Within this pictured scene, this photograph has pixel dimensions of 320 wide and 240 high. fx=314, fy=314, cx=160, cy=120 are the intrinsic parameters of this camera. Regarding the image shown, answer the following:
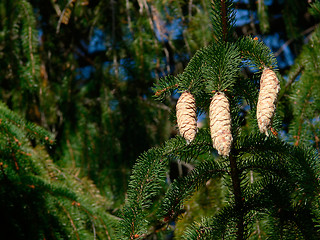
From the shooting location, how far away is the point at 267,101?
0.59m

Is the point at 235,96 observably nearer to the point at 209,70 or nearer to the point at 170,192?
the point at 209,70

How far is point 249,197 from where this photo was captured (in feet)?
2.35

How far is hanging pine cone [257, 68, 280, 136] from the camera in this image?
58 cm

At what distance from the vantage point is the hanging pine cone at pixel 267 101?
0.58 meters

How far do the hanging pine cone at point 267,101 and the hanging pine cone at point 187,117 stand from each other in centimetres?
12

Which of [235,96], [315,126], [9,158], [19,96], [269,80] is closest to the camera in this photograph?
[269,80]

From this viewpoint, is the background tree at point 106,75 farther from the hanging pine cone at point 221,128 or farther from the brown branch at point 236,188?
the hanging pine cone at point 221,128

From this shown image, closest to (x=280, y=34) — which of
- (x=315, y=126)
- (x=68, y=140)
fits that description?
(x=315, y=126)

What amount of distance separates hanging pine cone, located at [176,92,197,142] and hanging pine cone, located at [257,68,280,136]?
0.12 metres

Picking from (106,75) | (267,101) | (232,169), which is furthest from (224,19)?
(106,75)

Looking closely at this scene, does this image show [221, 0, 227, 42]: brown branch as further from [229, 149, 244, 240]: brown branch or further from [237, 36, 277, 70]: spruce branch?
[229, 149, 244, 240]: brown branch

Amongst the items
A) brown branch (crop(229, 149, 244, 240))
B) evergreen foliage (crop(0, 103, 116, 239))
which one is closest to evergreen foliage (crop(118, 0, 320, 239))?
brown branch (crop(229, 149, 244, 240))

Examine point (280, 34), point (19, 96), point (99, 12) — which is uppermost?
point (280, 34)

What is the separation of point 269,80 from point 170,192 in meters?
0.33
